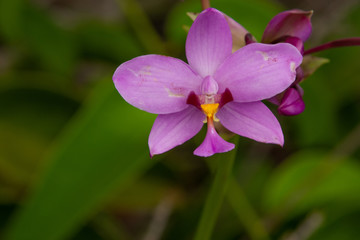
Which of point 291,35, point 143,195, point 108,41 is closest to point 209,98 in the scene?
point 291,35

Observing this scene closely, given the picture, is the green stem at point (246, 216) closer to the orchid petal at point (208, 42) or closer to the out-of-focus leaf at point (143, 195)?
the out-of-focus leaf at point (143, 195)

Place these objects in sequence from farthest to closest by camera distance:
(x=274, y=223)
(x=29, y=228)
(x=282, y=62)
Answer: (x=274, y=223), (x=29, y=228), (x=282, y=62)

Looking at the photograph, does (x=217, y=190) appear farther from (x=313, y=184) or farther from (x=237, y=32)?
(x=313, y=184)

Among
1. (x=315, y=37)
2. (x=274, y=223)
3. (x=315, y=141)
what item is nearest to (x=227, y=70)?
(x=274, y=223)

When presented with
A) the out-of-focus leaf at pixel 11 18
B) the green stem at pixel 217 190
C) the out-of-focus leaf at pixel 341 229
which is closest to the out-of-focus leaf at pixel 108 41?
the out-of-focus leaf at pixel 11 18

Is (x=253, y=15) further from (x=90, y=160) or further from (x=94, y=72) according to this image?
(x=94, y=72)

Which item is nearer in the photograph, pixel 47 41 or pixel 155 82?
pixel 155 82

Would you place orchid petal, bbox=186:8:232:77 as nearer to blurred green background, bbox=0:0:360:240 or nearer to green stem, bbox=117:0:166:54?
blurred green background, bbox=0:0:360:240
